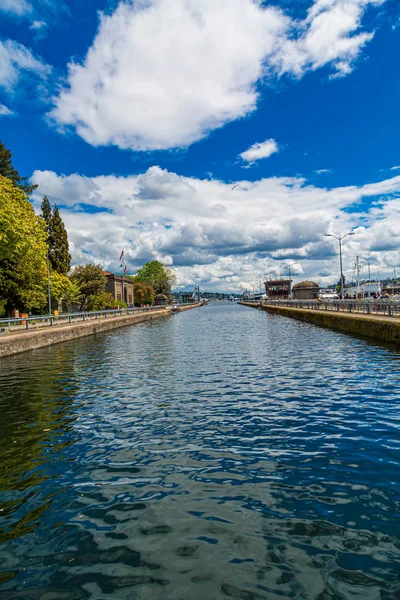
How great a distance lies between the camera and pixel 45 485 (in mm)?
6250

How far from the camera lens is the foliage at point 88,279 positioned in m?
67.6

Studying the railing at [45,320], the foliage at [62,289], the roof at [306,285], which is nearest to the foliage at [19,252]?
the foliage at [62,289]

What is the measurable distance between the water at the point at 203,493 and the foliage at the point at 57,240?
174ft

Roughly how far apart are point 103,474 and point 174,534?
2156mm

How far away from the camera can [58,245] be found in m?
63.5

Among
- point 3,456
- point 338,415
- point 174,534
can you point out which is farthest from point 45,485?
point 338,415

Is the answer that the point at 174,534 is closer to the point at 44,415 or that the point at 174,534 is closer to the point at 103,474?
the point at 103,474

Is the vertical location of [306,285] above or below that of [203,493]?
above

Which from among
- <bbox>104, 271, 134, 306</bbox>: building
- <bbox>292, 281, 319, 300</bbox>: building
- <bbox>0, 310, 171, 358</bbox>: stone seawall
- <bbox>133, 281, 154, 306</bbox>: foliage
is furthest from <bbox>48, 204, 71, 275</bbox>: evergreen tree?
<bbox>292, 281, 319, 300</bbox>: building

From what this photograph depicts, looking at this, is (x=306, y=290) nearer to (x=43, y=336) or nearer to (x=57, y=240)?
(x=57, y=240)

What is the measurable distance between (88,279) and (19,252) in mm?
33291

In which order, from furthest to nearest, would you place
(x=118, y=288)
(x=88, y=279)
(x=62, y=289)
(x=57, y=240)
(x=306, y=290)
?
Answer: (x=306, y=290) → (x=118, y=288) → (x=88, y=279) → (x=57, y=240) → (x=62, y=289)

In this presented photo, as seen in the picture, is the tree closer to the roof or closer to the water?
the water

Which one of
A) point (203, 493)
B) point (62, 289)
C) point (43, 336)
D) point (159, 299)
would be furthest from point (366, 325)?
point (159, 299)
